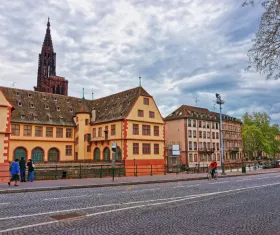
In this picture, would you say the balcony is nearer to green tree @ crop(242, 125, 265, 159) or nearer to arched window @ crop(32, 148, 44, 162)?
green tree @ crop(242, 125, 265, 159)

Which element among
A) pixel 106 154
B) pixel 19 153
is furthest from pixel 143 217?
pixel 19 153

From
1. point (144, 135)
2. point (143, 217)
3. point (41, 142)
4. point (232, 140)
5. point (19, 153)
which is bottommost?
point (143, 217)

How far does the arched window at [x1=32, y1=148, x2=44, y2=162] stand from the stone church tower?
4709 cm

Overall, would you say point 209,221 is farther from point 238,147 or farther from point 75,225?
point 238,147

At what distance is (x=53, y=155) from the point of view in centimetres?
4403

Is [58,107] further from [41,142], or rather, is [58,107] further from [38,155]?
[38,155]

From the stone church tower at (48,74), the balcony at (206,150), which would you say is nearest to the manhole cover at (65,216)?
the balcony at (206,150)

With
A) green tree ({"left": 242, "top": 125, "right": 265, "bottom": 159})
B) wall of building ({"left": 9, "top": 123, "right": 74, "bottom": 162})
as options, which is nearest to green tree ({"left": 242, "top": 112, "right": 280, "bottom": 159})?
green tree ({"left": 242, "top": 125, "right": 265, "bottom": 159})

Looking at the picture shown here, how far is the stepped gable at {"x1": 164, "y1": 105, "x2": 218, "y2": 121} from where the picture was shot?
215 ft

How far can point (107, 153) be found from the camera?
42125mm

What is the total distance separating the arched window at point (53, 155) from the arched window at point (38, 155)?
129 cm

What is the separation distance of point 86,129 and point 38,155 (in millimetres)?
8527

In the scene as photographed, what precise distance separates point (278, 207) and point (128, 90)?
3729 cm

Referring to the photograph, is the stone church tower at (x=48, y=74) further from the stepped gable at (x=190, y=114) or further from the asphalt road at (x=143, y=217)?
the asphalt road at (x=143, y=217)
